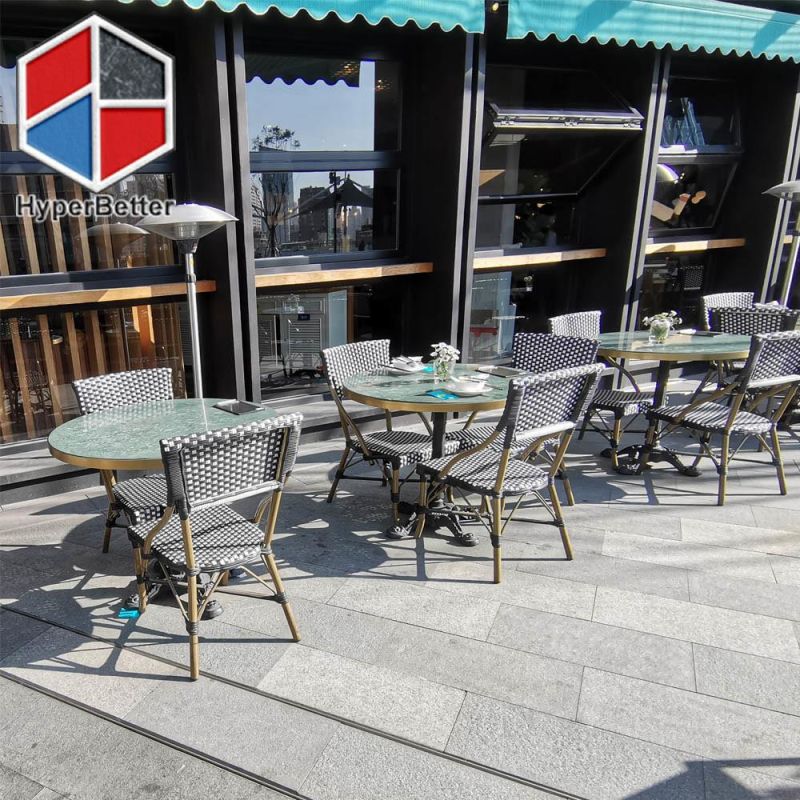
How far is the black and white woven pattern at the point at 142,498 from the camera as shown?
302cm

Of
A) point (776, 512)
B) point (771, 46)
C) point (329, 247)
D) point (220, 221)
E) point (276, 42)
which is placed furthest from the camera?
point (771, 46)

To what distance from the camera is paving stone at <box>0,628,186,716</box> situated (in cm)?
252

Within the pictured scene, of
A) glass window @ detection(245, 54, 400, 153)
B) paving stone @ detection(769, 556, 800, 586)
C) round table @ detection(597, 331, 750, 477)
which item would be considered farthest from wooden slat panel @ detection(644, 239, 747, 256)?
paving stone @ detection(769, 556, 800, 586)

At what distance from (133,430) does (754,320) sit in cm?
543

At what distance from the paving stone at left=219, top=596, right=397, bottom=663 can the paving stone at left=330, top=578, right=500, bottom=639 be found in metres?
0.08

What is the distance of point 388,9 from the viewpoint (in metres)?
4.45

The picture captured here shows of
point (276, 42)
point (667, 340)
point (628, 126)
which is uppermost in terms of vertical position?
point (276, 42)

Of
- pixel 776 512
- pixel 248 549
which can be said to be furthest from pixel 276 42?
pixel 776 512

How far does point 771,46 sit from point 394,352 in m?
4.61

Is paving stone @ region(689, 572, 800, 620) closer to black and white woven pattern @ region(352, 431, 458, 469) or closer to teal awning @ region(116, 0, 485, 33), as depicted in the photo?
black and white woven pattern @ region(352, 431, 458, 469)

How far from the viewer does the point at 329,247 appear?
5723 mm

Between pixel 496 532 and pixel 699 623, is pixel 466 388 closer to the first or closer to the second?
pixel 496 532

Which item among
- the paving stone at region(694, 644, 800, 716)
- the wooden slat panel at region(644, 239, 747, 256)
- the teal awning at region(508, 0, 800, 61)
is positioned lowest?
the paving stone at region(694, 644, 800, 716)

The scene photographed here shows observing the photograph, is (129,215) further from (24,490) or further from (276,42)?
(24,490)
